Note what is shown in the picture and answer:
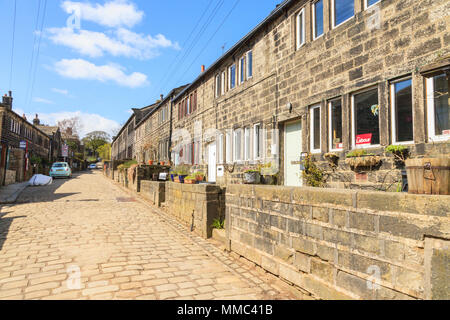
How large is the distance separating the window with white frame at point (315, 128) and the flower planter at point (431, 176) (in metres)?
4.71

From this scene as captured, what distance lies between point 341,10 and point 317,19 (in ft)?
2.64

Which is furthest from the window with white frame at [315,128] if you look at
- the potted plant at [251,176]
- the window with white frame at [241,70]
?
the window with white frame at [241,70]

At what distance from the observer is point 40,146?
36.3 metres

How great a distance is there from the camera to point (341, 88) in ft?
22.1

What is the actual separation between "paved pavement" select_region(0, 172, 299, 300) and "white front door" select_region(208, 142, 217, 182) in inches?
216

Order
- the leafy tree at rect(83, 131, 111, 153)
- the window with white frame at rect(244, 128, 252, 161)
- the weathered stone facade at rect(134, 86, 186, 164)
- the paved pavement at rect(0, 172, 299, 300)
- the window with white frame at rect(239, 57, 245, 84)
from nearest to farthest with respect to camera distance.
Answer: the paved pavement at rect(0, 172, 299, 300) < the window with white frame at rect(244, 128, 252, 161) < the window with white frame at rect(239, 57, 245, 84) < the weathered stone facade at rect(134, 86, 186, 164) < the leafy tree at rect(83, 131, 111, 153)

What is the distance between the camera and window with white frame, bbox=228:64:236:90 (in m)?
11.9

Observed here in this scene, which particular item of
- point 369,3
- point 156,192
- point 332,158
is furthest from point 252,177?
point 369,3

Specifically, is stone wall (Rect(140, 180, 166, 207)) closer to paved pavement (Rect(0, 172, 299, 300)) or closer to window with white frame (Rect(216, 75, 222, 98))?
paved pavement (Rect(0, 172, 299, 300))

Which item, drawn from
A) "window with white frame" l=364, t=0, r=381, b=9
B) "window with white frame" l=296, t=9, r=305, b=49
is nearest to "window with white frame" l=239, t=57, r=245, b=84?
"window with white frame" l=296, t=9, r=305, b=49

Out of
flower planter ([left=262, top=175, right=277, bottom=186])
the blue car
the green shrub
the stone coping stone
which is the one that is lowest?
the green shrub
